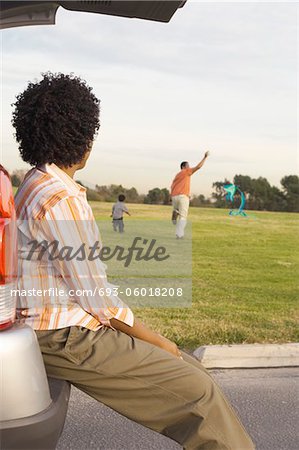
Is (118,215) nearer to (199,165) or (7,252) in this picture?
(199,165)

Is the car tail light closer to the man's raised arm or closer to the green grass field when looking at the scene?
the green grass field

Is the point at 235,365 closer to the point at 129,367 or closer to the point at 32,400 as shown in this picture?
the point at 129,367

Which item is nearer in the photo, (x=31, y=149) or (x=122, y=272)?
(x=31, y=149)

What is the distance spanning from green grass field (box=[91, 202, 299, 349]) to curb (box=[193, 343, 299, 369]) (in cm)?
27

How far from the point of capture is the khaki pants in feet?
6.81

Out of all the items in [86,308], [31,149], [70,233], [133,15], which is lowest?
[86,308]

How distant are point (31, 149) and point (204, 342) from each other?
2.93 meters

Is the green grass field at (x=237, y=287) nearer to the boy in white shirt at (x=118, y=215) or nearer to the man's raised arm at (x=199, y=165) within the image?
the boy in white shirt at (x=118, y=215)

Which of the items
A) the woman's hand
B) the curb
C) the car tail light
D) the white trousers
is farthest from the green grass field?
the car tail light

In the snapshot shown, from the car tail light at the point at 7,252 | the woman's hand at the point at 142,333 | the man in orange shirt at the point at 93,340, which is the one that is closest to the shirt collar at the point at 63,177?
the man in orange shirt at the point at 93,340

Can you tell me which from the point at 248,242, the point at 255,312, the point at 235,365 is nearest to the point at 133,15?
the point at 235,365

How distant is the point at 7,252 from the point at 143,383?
0.61 metres

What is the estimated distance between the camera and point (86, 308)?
2090 mm

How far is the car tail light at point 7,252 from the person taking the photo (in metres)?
1.89
